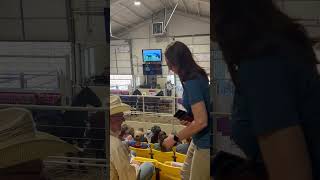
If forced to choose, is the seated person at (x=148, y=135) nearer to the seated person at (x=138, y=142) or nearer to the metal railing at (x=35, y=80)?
the seated person at (x=138, y=142)

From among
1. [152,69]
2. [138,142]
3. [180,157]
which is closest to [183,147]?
[180,157]

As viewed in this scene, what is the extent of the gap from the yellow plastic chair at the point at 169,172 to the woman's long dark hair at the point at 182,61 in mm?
279

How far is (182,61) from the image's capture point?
0.92m

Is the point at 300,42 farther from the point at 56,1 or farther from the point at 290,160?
the point at 56,1

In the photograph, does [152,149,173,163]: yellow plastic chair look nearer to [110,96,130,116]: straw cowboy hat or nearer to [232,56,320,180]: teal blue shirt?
[110,96,130,116]: straw cowboy hat

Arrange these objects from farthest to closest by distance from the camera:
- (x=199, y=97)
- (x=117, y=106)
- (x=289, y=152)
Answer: (x=117, y=106) < (x=199, y=97) < (x=289, y=152)

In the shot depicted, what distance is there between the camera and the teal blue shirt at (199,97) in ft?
2.92

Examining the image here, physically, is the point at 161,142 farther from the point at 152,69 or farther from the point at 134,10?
the point at 134,10

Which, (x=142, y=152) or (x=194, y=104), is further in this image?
(x=142, y=152)

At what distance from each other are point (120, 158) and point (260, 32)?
58 cm

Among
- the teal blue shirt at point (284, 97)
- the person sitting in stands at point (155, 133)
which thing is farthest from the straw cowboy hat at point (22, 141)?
the teal blue shirt at point (284, 97)

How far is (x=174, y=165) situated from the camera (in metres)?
0.99

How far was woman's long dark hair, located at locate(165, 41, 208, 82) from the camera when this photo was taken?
0.90 m

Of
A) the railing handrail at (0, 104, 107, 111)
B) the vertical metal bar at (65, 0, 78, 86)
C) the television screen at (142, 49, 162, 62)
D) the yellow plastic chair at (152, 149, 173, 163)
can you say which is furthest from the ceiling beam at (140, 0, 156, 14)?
the yellow plastic chair at (152, 149, 173, 163)
